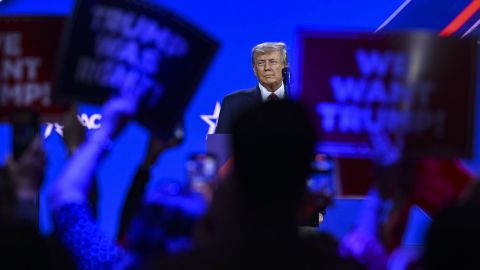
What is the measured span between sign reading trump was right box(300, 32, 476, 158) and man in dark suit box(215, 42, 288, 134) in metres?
0.95

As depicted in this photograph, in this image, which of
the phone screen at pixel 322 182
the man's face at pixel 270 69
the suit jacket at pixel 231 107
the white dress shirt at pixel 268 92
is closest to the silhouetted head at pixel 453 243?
the phone screen at pixel 322 182

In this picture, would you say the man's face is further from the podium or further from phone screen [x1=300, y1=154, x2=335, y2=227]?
phone screen [x1=300, y1=154, x2=335, y2=227]

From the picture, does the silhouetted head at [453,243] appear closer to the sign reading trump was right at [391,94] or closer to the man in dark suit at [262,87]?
the sign reading trump was right at [391,94]

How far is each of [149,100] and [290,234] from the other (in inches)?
28.4

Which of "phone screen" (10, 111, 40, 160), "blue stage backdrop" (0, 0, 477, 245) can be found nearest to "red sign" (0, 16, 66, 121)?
"phone screen" (10, 111, 40, 160)

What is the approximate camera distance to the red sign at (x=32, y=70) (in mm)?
2490

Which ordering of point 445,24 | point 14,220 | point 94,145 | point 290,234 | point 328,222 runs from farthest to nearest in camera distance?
point 445,24
point 328,222
point 94,145
point 14,220
point 290,234

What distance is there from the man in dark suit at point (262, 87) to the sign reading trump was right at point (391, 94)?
37.5 inches

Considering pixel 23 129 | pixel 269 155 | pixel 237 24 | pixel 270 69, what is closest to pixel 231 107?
pixel 270 69

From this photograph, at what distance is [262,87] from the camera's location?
4.13 metres

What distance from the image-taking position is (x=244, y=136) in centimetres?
188

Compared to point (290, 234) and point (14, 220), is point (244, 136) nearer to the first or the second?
point (290, 234)

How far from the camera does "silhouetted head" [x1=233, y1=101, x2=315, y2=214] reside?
73.9 inches

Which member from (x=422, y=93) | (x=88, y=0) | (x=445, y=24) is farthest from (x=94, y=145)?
(x=445, y=24)
